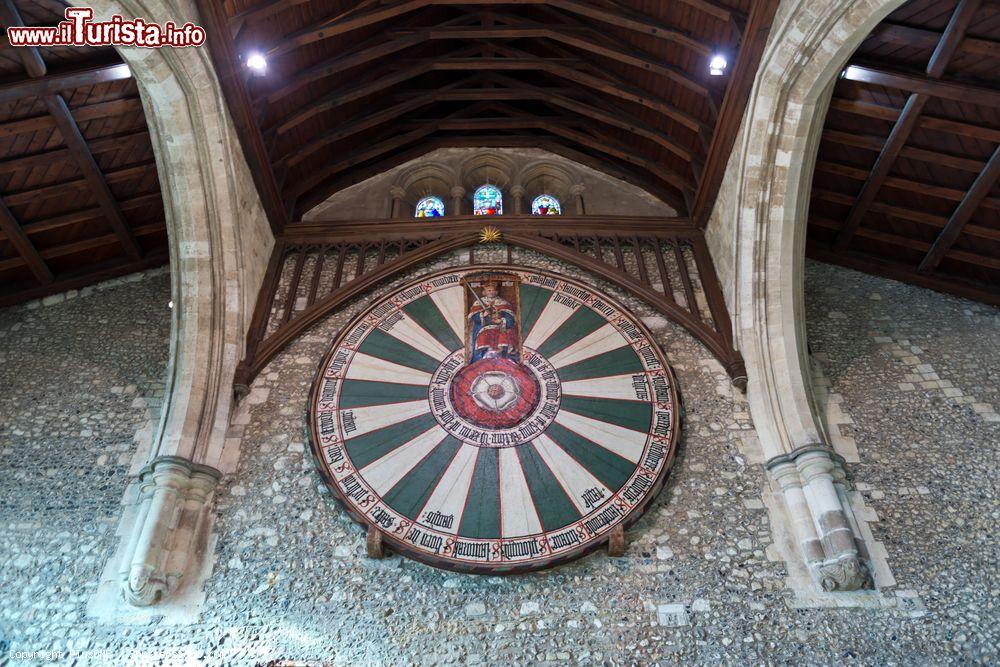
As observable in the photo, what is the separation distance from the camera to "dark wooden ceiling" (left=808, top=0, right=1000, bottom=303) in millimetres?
5969

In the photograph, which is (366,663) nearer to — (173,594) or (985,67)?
(173,594)

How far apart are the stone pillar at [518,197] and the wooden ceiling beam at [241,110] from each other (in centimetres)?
208

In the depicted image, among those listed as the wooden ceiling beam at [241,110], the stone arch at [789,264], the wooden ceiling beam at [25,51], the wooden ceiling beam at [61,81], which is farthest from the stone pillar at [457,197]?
the wooden ceiling beam at [25,51]

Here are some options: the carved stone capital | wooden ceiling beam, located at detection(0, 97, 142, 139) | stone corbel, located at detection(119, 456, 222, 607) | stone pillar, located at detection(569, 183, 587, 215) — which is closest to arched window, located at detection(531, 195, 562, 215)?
stone pillar, located at detection(569, 183, 587, 215)

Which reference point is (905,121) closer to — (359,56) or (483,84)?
(483,84)

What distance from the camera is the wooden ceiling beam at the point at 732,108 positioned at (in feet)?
20.1

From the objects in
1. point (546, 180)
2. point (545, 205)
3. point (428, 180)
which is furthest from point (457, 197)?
point (546, 180)

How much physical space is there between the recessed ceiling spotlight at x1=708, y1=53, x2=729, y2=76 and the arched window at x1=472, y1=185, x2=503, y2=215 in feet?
7.70

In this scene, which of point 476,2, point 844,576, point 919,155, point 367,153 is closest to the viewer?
point 844,576

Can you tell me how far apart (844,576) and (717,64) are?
12.2ft

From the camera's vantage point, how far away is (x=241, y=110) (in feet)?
21.5

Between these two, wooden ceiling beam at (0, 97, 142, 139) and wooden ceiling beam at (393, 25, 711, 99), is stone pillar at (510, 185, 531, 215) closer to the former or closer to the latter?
wooden ceiling beam at (393, 25, 711, 99)

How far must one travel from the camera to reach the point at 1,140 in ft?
20.5

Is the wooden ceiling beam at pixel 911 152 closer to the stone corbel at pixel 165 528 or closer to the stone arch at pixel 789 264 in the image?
the stone arch at pixel 789 264
